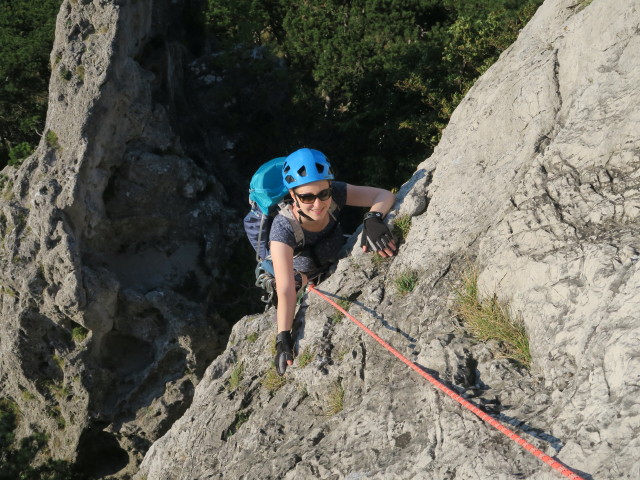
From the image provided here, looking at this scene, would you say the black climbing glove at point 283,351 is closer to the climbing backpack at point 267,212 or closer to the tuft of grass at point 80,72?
the climbing backpack at point 267,212

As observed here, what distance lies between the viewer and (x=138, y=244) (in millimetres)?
20016

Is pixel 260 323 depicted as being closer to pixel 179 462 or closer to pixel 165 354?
pixel 179 462

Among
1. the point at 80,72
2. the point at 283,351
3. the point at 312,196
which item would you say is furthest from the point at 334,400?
the point at 80,72

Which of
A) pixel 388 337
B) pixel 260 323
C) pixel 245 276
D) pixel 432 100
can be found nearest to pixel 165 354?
pixel 245 276

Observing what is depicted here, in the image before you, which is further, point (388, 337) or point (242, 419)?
point (242, 419)

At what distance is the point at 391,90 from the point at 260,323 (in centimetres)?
1591

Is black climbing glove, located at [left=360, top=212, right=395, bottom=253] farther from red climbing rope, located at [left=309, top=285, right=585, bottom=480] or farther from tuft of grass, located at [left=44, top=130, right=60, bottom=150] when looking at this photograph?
tuft of grass, located at [left=44, top=130, right=60, bottom=150]

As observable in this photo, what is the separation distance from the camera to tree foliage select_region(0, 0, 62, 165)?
72.4 ft

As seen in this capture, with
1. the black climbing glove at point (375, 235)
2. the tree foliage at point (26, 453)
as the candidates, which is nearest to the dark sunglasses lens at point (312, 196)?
the black climbing glove at point (375, 235)

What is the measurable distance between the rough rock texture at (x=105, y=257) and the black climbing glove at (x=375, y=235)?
40.1ft

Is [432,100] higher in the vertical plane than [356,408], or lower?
higher

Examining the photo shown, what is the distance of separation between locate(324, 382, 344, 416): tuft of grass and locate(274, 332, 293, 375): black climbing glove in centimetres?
71

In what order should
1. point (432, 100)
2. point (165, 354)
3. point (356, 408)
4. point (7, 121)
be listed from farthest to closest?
point (7, 121) → point (432, 100) → point (165, 354) → point (356, 408)

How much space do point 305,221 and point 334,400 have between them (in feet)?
5.85
